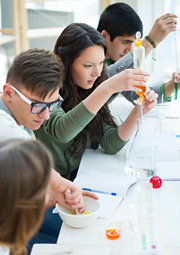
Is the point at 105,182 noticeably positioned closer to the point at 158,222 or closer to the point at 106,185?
the point at 106,185

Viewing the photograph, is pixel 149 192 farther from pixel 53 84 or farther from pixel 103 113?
pixel 103 113

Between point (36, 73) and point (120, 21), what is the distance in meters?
0.99

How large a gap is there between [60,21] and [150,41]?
2.03m

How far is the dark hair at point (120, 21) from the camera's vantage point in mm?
1733

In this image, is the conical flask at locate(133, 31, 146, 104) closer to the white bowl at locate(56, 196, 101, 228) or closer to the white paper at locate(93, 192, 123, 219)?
the white paper at locate(93, 192, 123, 219)

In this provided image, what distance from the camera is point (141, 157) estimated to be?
1.08 metres

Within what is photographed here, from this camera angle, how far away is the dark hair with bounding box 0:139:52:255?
1.40ft

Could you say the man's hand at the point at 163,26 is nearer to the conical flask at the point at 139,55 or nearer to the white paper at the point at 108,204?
the conical flask at the point at 139,55

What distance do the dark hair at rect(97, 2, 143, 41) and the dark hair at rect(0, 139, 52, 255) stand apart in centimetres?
143

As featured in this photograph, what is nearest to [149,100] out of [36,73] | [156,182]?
[156,182]

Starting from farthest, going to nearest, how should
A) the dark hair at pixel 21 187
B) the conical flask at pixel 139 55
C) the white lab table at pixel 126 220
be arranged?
the conical flask at pixel 139 55, the white lab table at pixel 126 220, the dark hair at pixel 21 187

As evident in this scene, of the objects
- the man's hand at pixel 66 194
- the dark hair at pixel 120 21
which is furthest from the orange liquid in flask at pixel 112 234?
the dark hair at pixel 120 21

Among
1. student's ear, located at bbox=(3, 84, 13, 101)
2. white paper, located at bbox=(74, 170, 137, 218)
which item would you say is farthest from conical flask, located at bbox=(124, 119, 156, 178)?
student's ear, located at bbox=(3, 84, 13, 101)

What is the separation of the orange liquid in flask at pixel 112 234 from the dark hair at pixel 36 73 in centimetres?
47
